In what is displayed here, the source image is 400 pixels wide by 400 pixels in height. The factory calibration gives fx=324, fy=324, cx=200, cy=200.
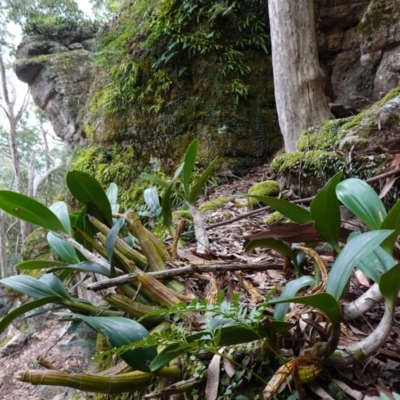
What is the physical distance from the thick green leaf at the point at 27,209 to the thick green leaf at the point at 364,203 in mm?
802

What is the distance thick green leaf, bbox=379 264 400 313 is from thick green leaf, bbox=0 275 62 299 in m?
0.73

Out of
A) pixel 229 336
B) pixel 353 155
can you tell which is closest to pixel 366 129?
pixel 353 155

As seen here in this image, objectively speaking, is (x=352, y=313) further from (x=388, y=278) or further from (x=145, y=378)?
(x=145, y=378)

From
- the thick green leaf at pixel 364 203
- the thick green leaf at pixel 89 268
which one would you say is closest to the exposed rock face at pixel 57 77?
the thick green leaf at pixel 89 268

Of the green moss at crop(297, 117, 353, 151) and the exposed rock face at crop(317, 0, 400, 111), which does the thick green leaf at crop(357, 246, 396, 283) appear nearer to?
the green moss at crop(297, 117, 353, 151)

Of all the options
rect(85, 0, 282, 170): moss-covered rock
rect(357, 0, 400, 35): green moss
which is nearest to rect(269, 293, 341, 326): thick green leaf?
rect(85, 0, 282, 170): moss-covered rock

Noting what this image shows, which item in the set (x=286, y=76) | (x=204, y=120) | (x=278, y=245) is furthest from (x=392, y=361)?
(x=204, y=120)

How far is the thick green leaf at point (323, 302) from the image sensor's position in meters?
0.48

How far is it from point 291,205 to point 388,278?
0.31 m

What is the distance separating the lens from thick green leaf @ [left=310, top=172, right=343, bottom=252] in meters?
0.66

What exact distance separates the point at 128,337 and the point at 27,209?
51cm

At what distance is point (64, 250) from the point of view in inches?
39.7

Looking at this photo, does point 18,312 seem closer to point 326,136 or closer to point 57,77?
point 326,136

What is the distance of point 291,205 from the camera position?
792 millimetres
